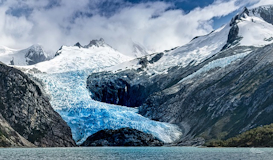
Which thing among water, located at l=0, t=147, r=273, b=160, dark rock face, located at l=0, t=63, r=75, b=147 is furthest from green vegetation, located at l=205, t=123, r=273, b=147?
dark rock face, located at l=0, t=63, r=75, b=147

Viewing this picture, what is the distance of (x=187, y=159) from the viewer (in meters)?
69.9

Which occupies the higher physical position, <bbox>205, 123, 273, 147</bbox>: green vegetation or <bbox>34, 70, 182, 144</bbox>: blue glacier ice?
<bbox>34, 70, 182, 144</bbox>: blue glacier ice

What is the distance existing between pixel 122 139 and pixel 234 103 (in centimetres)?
5447

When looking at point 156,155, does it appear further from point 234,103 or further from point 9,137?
point 234,103

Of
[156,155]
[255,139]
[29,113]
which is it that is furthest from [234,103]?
[29,113]

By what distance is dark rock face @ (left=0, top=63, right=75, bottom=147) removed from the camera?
165 metres

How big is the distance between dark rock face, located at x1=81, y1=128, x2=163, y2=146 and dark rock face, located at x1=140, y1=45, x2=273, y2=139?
17.9m

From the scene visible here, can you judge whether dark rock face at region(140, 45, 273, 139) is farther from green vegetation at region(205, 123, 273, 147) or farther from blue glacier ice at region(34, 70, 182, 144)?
green vegetation at region(205, 123, 273, 147)

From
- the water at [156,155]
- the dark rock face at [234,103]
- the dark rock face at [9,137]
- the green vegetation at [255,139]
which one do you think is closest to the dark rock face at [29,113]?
the dark rock face at [9,137]

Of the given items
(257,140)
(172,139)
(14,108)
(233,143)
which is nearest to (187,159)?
(257,140)

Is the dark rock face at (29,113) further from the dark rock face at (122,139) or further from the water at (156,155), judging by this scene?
the water at (156,155)

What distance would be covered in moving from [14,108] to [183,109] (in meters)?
84.8

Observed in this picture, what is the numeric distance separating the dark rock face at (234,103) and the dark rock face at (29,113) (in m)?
59.2

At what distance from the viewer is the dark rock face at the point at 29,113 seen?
16475cm
